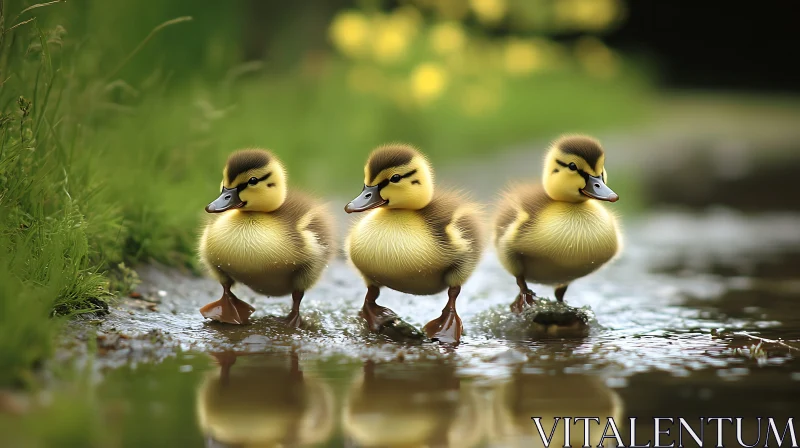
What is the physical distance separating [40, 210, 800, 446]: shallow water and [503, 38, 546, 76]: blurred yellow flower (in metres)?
10.8

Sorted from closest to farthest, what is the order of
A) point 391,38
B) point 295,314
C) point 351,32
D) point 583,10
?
point 295,314, point 351,32, point 391,38, point 583,10

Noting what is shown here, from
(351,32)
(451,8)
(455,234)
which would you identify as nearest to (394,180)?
(455,234)

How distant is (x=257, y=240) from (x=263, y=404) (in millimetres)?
1366

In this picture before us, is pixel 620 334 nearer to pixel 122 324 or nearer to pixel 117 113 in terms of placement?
pixel 122 324

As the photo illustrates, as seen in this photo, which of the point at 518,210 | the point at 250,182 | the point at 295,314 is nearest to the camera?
the point at 250,182

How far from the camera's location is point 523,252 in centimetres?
516

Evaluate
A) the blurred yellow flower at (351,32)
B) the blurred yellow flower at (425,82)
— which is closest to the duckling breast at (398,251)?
the blurred yellow flower at (425,82)

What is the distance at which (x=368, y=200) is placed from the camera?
4.79 meters

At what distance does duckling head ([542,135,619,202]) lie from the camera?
16.6 ft

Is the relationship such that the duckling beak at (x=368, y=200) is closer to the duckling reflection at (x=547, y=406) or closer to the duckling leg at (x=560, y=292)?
the duckling reflection at (x=547, y=406)

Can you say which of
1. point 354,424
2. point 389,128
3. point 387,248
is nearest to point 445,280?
point 387,248

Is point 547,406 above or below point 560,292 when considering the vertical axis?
below

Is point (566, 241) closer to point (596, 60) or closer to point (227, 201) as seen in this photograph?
point (227, 201)

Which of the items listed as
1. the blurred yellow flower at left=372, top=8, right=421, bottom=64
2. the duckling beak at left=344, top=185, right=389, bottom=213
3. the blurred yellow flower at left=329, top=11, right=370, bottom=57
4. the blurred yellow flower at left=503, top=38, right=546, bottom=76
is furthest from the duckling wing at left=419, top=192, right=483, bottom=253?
the blurred yellow flower at left=503, top=38, right=546, bottom=76
